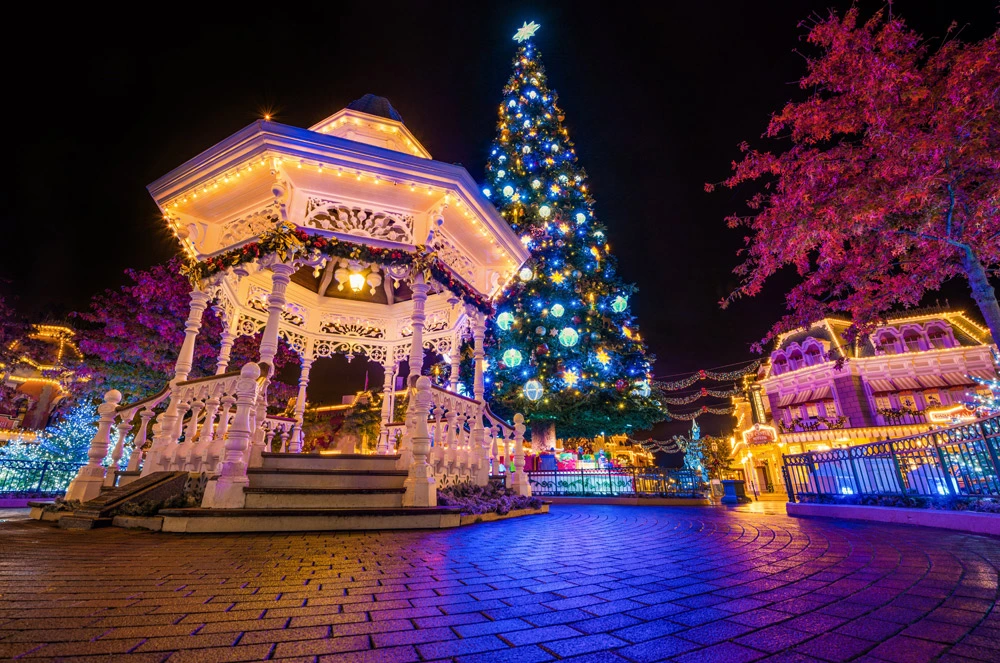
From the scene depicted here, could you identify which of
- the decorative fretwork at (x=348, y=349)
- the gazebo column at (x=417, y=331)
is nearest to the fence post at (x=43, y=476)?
the decorative fretwork at (x=348, y=349)

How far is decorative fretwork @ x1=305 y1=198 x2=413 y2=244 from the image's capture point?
713 centimetres

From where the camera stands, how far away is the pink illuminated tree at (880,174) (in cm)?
676

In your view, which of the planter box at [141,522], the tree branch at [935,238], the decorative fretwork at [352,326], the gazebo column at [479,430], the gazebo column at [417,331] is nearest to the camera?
the planter box at [141,522]

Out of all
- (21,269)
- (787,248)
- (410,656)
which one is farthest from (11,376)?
(787,248)

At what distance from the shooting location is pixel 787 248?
827 cm

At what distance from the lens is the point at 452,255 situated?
→ 28.2 feet

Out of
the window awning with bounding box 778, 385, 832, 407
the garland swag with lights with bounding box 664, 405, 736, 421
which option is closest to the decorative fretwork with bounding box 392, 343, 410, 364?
the garland swag with lights with bounding box 664, 405, 736, 421

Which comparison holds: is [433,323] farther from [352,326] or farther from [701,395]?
[701,395]

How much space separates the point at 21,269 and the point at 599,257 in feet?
75.4

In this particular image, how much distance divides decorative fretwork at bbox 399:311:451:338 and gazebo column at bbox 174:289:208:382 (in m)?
4.57

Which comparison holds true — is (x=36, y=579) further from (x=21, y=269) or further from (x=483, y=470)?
(x=21, y=269)

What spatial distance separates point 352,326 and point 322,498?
23.1 feet

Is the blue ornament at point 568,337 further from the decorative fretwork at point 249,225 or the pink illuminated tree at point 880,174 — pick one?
the decorative fretwork at point 249,225

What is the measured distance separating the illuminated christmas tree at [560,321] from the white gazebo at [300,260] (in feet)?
15.3
